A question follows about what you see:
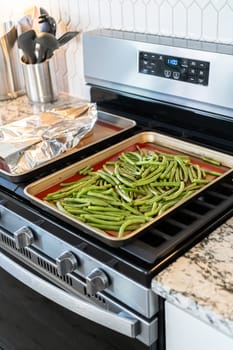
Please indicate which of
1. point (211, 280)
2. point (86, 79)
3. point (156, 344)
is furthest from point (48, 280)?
point (86, 79)

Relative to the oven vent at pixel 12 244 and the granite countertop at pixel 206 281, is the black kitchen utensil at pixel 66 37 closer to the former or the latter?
the oven vent at pixel 12 244

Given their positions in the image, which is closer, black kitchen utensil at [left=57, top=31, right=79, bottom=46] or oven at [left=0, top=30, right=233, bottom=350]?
oven at [left=0, top=30, right=233, bottom=350]

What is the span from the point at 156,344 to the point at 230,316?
232 mm

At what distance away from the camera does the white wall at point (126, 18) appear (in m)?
1.20

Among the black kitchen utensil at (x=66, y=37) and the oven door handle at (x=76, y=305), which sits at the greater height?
the black kitchen utensil at (x=66, y=37)

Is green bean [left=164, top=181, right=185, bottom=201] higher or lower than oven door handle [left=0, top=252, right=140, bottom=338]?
higher

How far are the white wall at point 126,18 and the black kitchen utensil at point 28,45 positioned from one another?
0.14 m

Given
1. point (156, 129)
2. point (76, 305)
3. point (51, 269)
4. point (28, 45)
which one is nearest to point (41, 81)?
point (28, 45)

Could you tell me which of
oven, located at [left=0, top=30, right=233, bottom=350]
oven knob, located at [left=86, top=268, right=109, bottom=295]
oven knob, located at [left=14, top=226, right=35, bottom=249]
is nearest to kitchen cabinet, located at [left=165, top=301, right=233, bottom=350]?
oven, located at [left=0, top=30, right=233, bottom=350]

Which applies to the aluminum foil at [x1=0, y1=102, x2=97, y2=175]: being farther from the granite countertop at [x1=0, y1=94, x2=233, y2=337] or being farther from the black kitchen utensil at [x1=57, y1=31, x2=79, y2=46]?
the granite countertop at [x1=0, y1=94, x2=233, y2=337]

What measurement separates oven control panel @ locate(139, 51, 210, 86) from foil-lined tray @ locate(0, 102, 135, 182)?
0.54 ft

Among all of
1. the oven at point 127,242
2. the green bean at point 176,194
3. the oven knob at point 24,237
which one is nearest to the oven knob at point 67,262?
the oven at point 127,242

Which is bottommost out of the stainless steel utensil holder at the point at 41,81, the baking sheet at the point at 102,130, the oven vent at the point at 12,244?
the oven vent at the point at 12,244

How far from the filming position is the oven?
87cm
